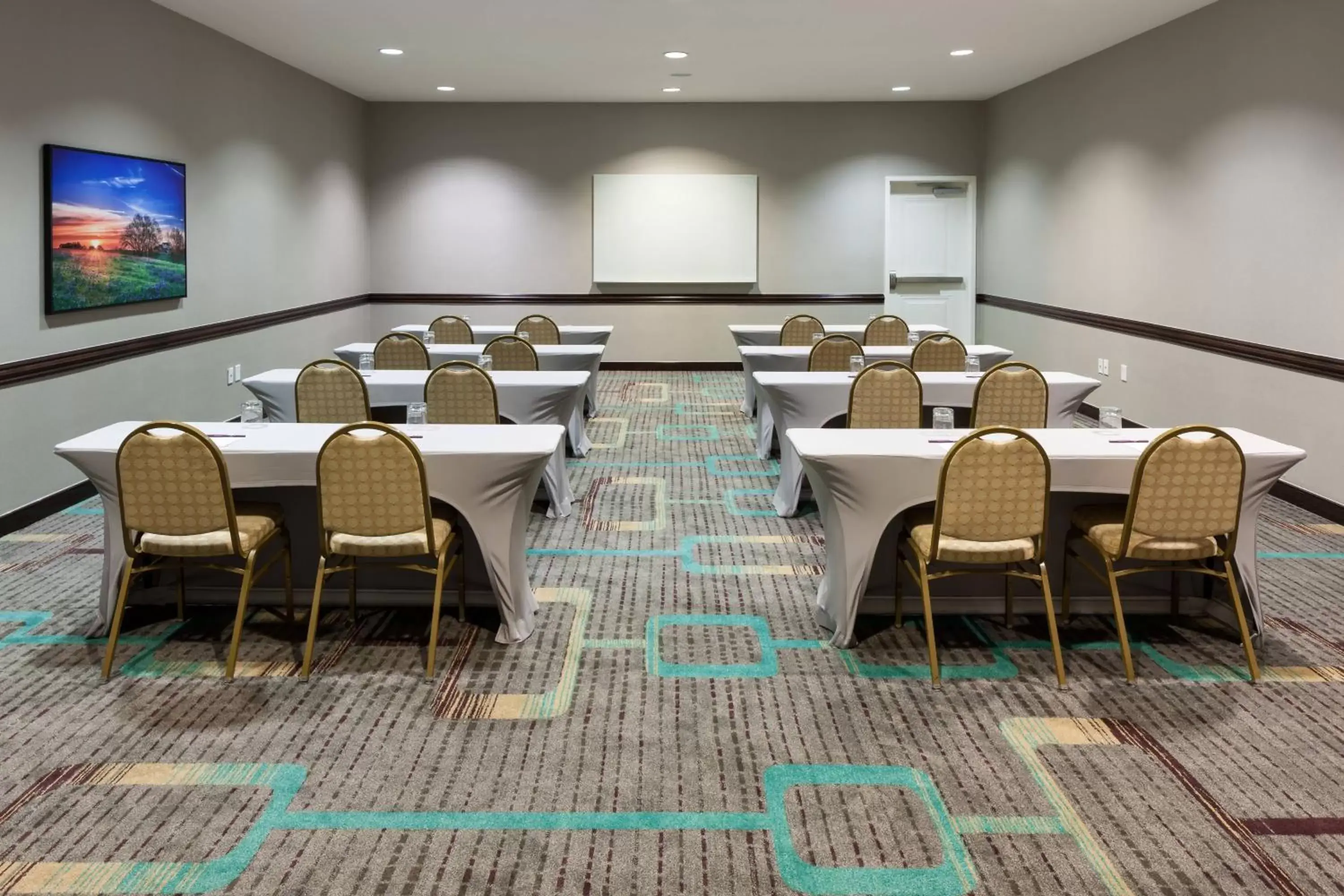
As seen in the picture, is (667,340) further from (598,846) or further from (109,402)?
(598,846)

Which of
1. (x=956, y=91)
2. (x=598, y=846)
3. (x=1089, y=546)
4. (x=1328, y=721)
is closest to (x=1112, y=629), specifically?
(x=1089, y=546)

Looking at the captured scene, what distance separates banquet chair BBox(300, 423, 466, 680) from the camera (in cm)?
361

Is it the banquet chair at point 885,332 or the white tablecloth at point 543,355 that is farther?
the banquet chair at point 885,332

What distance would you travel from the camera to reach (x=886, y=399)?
5.42 m

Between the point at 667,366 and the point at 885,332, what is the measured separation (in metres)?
4.29

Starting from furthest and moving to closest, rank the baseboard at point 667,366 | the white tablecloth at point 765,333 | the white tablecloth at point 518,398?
1. the baseboard at point 667,366
2. the white tablecloth at point 765,333
3. the white tablecloth at point 518,398

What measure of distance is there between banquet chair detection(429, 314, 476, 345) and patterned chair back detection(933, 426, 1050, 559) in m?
5.51

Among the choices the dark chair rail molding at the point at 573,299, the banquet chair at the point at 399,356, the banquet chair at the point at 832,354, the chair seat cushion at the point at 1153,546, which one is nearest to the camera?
the chair seat cushion at the point at 1153,546

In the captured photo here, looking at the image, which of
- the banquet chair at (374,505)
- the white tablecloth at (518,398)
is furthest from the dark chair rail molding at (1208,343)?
the banquet chair at (374,505)

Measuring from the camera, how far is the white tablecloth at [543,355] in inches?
292

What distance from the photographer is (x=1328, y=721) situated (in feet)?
11.1

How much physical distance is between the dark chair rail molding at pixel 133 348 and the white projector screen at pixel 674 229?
11.4ft

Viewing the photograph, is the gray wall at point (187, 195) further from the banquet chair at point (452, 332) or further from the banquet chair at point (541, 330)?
the banquet chair at point (541, 330)

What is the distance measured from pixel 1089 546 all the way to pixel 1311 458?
8.31ft
